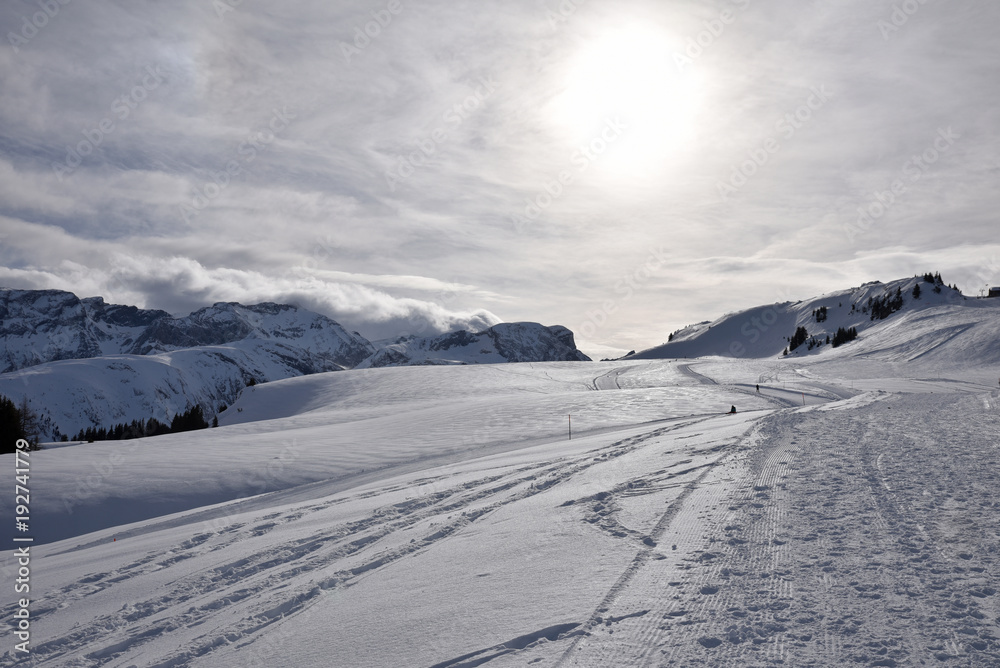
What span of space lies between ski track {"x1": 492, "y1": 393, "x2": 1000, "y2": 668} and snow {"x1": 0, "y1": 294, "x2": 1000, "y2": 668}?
30 mm

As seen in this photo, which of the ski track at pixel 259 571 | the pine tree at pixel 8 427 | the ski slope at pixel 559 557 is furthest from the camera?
the pine tree at pixel 8 427

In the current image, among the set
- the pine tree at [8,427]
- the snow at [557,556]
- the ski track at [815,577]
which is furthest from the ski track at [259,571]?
the pine tree at [8,427]

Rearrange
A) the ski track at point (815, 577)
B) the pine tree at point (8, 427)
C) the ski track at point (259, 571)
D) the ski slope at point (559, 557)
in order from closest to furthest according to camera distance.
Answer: the ski track at point (815, 577), the ski slope at point (559, 557), the ski track at point (259, 571), the pine tree at point (8, 427)

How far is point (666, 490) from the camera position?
942 centimetres

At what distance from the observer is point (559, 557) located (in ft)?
21.8

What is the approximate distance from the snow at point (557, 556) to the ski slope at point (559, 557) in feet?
0.12

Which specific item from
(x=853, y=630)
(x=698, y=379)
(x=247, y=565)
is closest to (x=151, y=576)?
(x=247, y=565)

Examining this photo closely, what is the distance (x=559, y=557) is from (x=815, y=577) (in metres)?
2.81

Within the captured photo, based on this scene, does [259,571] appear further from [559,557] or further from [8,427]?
[8,427]

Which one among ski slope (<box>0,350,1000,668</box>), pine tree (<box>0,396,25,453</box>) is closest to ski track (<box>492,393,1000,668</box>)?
ski slope (<box>0,350,1000,668</box>)

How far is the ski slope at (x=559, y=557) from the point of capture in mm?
4695

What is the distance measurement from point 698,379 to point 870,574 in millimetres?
50749

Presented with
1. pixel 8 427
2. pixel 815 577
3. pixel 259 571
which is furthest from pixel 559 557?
pixel 8 427

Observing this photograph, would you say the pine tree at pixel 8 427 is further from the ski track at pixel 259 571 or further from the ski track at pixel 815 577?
the ski track at pixel 815 577
